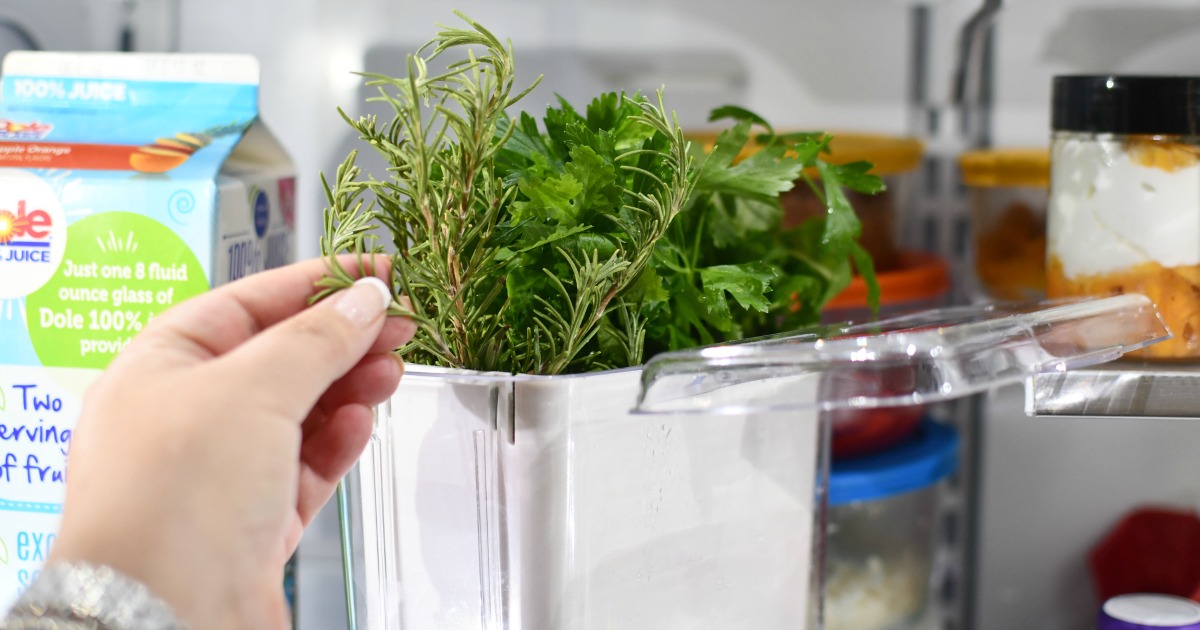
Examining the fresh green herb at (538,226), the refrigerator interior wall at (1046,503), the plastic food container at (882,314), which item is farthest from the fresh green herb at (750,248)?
the refrigerator interior wall at (1046,503)

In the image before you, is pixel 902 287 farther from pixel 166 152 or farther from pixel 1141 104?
pixel 166 152

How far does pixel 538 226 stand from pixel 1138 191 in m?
0.31

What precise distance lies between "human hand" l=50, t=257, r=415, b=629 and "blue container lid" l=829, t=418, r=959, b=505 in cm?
36

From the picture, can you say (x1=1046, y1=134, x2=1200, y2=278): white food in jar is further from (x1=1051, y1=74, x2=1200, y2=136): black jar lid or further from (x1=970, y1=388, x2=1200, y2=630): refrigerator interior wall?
(x1=970, y1=388, x2=1200, y2=630): refrigerator interior wall

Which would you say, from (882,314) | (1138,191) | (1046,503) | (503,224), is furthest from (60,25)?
(1046,503)

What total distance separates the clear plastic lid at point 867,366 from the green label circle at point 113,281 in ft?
0.92

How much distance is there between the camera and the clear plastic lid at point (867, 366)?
0.36 m

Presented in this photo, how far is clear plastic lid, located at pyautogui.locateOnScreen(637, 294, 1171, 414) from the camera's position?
0.36m

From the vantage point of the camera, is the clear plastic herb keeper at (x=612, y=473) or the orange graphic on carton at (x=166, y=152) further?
the orange graphic on carton at (x=166, y=152)

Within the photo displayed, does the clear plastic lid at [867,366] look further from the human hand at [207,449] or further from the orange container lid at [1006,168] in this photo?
the orange container lid at [1006,168]

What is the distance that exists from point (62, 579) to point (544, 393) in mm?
174

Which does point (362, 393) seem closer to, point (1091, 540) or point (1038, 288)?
point (1038, 288)

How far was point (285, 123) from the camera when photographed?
787 mm

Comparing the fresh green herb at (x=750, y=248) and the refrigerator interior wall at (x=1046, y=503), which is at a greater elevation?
the fresh green herb at (x=750, y=248)
